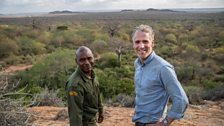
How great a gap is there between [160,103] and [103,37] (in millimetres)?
38005

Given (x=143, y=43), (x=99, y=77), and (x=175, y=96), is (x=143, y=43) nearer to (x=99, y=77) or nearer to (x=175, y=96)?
(x=175, y=96)

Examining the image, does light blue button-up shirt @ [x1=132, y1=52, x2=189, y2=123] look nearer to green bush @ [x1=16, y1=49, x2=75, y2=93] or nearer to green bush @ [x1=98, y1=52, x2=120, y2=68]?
green bush @ [x1=16, y1=49, x2=75, y2=93]

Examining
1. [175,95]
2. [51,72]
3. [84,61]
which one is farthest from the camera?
[51,72]

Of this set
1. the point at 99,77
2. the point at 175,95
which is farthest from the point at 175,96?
the point at 99,77

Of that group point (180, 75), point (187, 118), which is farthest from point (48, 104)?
point (180, 75)

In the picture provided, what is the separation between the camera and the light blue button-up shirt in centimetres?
221

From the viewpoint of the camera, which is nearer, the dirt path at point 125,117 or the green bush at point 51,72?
the dirt path at point 125,117

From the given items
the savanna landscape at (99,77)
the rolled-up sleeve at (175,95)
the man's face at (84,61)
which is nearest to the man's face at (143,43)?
the rolled-up sleeve at (175,95)

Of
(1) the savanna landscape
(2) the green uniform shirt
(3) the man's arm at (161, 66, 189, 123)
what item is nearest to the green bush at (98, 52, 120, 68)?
(1) the savanna landscape

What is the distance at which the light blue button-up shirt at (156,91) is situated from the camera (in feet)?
7.26

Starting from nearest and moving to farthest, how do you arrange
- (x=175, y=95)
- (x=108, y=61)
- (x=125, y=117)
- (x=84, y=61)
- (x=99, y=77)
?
(x=175, y=95) → (x=84, y=61) → (x=125, y=117) → (x=99, y=77) → (x=108, y=61)

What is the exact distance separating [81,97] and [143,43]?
774 millimetres

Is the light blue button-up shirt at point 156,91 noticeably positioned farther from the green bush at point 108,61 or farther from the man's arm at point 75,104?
the green bush at point 108,61

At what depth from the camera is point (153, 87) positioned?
7.75 feet
